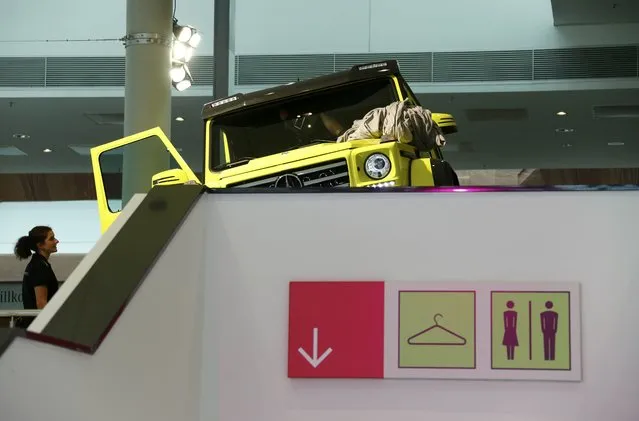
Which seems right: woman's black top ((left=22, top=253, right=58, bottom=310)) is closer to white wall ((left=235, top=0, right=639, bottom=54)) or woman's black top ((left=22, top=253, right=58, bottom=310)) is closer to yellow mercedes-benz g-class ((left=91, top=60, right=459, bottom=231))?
yellow mercedes-benz g-class ((left=91, top=60, right=459, bottom=231))

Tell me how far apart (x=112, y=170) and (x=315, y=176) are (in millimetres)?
2461

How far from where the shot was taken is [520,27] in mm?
11742

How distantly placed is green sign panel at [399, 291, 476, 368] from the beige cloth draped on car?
2409 millimetres

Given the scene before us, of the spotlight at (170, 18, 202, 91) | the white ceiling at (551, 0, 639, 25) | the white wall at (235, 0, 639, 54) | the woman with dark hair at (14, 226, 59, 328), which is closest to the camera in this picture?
the woman with dark hair at (14, 226, 59, 328)

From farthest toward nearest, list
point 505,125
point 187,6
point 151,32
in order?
point 505,125 < point 187,6 < point 151,32

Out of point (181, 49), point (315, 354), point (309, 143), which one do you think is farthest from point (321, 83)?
point (181, 49)

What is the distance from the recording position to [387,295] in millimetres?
3518

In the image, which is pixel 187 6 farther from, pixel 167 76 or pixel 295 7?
pixel 167 76

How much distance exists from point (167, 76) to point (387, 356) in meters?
6.05

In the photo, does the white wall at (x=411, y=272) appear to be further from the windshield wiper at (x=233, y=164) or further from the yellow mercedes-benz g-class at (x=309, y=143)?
the windshield wiper at (x=233, y=164)

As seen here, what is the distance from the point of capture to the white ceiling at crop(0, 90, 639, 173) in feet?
41.1

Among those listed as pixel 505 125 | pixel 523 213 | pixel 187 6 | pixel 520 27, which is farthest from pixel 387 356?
pixel 505 125

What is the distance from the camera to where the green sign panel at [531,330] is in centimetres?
342

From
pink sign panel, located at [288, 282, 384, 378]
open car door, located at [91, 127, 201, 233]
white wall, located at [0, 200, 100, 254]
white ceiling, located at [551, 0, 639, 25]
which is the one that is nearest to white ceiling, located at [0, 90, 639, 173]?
white wall, located at [0, 200, 100, 254]
